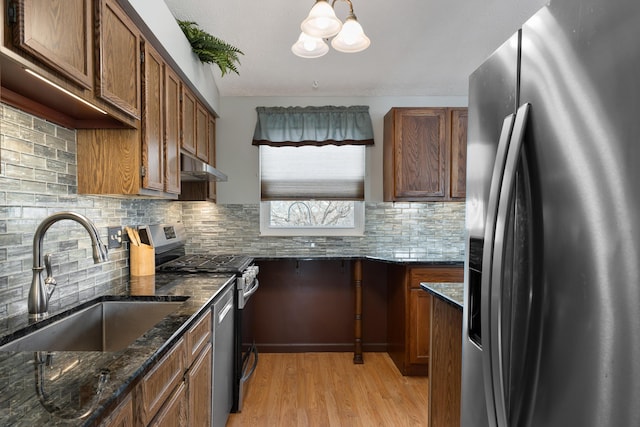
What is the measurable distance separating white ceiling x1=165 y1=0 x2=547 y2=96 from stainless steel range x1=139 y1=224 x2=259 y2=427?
5.11 ft

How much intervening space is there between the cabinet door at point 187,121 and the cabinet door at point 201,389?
4.53ft

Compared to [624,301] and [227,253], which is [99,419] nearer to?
[624,301]

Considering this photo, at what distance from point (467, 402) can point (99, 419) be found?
3.12ft

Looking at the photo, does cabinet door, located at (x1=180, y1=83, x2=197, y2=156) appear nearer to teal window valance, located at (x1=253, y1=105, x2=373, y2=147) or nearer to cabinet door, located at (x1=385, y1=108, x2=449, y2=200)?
teal window valance, located at (x1=253, y1=105, x2=373, y2=147)

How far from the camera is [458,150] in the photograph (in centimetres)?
314

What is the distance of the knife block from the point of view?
2.18m

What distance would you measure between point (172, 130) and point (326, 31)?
111 centimetres

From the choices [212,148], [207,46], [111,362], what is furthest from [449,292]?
[212,148]

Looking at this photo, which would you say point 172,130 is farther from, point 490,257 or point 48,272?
→ point 490,257

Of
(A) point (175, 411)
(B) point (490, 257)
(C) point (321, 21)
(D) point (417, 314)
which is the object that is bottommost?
(D) point (417, 314)

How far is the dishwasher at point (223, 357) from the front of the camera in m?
1.90

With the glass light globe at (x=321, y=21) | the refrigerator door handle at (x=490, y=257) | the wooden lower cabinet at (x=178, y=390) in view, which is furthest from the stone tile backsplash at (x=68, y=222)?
the refrigerator door handle at (x=490, y=257)

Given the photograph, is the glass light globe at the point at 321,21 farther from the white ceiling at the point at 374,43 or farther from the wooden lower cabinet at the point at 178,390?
the wooden lower cabinet at the point at 178,390

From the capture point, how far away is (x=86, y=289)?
5.76 ft
